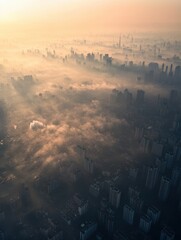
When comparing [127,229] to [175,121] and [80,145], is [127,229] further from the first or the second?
[175,121]

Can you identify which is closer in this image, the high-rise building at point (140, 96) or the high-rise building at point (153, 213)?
the high-rise building at point (153, 213)

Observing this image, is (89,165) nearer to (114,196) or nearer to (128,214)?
(114,196)

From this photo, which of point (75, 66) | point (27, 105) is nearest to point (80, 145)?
point (27, 105)

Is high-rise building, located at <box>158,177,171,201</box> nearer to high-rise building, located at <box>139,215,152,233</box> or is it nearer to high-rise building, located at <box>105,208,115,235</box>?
high-rise building, located at <box>139,215,152,233</box>

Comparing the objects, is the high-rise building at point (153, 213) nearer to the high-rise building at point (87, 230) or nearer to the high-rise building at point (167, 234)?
the high-rise building at point (167, 234)

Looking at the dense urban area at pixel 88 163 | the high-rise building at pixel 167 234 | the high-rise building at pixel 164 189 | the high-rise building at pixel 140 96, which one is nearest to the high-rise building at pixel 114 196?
the dense urban area at pixel 88 163

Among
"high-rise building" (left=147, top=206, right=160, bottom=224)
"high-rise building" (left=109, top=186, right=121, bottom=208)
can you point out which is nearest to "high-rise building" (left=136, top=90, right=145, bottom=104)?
"high-rise building" (left=109, top=186, right=121, bottom=208)
